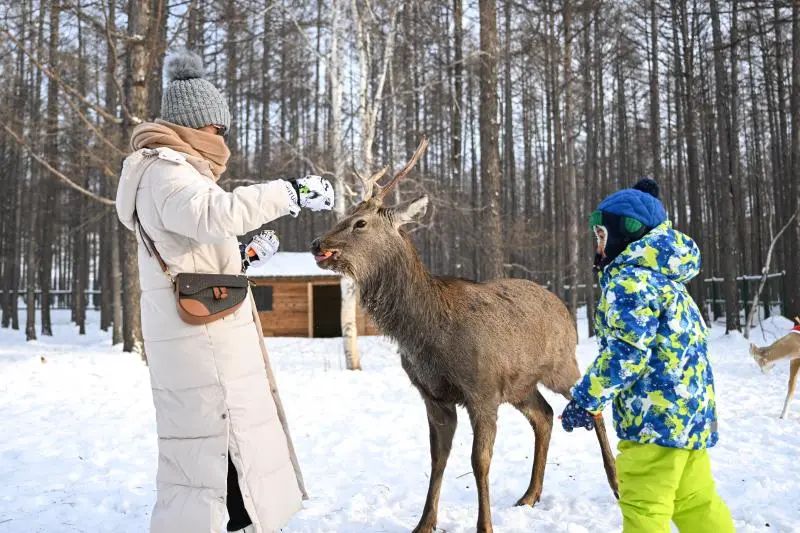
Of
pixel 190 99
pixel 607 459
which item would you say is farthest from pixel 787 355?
pixel 190 99

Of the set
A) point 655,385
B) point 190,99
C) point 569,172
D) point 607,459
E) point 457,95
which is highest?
point 457,95

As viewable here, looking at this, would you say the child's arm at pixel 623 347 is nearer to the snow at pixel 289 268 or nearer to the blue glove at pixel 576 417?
the blue glove at pixel 576 417

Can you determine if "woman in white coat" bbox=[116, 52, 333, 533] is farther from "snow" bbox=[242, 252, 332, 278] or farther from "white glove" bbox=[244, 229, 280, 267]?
"snow" bbox=[242, 252, 332, 278]

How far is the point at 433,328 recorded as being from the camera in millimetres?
3803

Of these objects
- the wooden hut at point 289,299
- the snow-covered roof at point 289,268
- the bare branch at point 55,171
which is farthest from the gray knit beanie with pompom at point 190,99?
the wooden hut at point 289,299

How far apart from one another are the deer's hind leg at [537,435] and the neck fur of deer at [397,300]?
1189 millimetres

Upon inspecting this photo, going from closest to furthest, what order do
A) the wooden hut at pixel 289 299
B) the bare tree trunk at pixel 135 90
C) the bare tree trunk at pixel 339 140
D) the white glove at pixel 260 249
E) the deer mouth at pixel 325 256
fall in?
the white glove at pixel 260 249, the deer mouth at pixel 325 256, the bare tree trunk at pixel 135 90, the bare tree trunk at pixel 339 140, the wooden hut at pixel 289 299

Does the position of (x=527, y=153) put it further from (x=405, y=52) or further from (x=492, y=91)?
(x=492, y=91)

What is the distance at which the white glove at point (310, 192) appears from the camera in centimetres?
252

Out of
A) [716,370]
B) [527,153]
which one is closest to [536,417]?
[716,370]

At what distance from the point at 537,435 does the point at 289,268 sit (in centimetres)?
1651

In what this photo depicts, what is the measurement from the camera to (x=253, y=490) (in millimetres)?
2471

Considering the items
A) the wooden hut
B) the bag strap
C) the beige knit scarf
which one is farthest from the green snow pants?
the wooden hut

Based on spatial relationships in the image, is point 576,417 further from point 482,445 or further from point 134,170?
point 134,170
